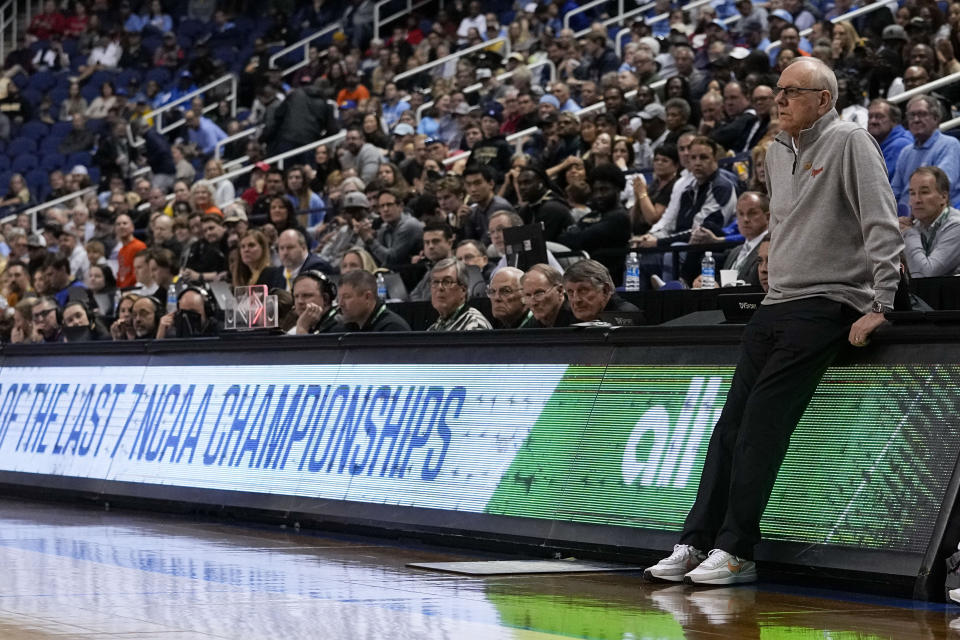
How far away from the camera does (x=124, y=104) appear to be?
27734 millimetres

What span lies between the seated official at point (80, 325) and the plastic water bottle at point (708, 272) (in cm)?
548

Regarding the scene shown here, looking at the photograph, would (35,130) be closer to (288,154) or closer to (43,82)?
(43,82)

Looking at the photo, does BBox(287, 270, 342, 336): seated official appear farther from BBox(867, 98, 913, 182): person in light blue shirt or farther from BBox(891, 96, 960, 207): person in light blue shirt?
BBox(867, 98, 913, 182): person in light blue shirt

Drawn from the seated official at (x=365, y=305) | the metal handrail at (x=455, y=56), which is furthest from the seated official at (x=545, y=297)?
the metal handrail at (x=455, y=56)

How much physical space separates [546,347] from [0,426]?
19.4 ft

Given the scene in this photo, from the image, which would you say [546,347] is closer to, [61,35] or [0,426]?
[0,426]

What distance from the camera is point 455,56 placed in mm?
23266

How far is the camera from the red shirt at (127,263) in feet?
57.9

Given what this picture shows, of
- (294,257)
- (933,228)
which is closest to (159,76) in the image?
(294,257)

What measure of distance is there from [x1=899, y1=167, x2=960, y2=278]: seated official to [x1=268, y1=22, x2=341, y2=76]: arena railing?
58.6 feet

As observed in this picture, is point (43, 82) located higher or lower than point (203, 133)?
higher

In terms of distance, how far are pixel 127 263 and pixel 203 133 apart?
24.5 feet

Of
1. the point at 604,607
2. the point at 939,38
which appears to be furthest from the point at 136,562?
the point at 939,38

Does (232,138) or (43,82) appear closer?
(232,138)
